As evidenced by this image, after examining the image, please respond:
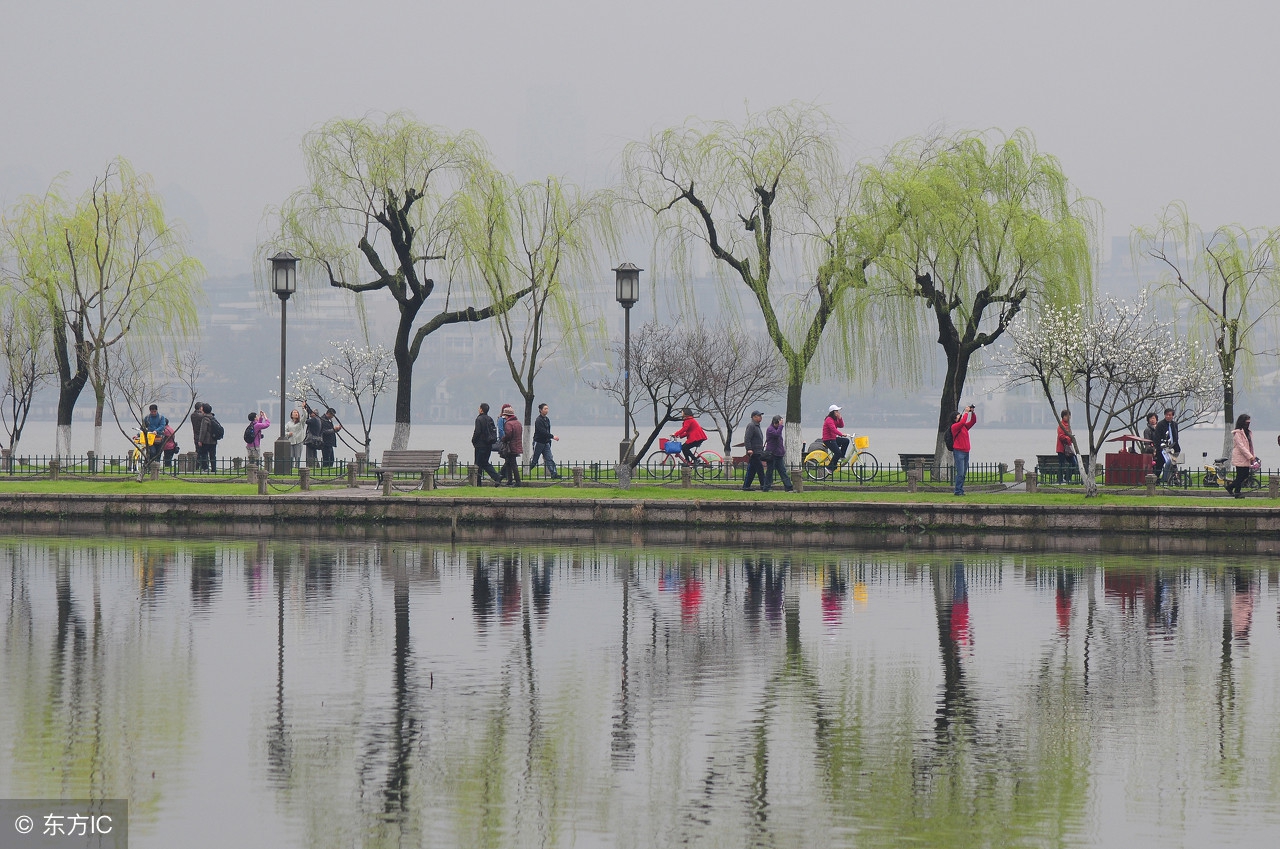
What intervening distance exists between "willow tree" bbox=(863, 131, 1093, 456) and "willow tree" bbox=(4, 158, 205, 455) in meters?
19.4

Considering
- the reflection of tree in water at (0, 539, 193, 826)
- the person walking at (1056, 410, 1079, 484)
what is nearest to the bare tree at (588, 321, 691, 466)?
the person walking at (1056, 410, 1079, 484)

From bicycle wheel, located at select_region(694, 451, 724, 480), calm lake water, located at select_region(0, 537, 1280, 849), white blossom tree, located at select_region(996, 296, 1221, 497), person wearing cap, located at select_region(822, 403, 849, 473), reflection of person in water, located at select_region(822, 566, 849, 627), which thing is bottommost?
calm lake water, located at select_region(0, 537, 1280, 849)

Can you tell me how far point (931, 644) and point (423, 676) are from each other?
4.66 metres

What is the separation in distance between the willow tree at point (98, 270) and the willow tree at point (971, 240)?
1941cm

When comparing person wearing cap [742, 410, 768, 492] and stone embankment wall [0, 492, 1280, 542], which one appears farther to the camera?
person wearing cap [742, 410, 768, 492]

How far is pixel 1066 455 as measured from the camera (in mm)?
32344

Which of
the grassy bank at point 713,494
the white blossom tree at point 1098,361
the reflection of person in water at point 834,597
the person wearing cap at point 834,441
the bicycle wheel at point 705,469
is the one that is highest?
the white blossom tree at point 1098,361

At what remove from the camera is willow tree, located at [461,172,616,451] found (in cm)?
3975

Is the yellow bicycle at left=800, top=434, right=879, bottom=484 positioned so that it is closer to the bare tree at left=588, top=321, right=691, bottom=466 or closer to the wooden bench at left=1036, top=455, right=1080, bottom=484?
the wooden bench at left=1036, top=455, right=1080, bottom=484

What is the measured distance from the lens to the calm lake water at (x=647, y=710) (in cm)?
812

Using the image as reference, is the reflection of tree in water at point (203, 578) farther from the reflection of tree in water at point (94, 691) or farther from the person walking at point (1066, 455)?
the person walking at point (1066, 455)

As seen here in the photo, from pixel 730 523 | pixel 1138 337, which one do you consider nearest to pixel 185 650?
pixel 730 523

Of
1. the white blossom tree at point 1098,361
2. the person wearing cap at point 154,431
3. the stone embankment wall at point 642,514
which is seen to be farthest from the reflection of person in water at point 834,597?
the person wearing cap at point 154,431

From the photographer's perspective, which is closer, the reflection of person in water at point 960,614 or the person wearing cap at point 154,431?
the reflection of person in water at point 960,614
